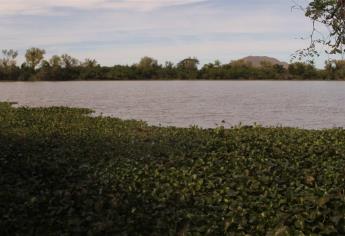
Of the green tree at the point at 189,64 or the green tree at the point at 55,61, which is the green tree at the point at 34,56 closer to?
the green tree at the point at 55,61

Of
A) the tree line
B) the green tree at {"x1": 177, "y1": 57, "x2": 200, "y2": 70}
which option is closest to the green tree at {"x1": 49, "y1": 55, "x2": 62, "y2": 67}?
the tree line

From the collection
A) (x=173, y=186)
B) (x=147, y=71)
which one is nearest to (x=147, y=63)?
(x=147, y=71)

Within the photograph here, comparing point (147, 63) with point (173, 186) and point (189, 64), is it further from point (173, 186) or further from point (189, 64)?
point (173, 186)

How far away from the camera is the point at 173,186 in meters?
12.1

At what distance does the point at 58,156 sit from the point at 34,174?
215 centimetres

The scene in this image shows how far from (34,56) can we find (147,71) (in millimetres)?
33000

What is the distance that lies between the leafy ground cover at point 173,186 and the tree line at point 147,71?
418 ft

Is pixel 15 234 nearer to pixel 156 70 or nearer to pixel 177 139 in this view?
pixel 177 139

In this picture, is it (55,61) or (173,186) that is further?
(55,61)

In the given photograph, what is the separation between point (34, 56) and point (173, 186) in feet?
451

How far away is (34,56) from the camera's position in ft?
468

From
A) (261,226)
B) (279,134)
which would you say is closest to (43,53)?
(279,134)

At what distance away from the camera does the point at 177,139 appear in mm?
18906

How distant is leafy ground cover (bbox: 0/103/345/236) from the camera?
385 inches
